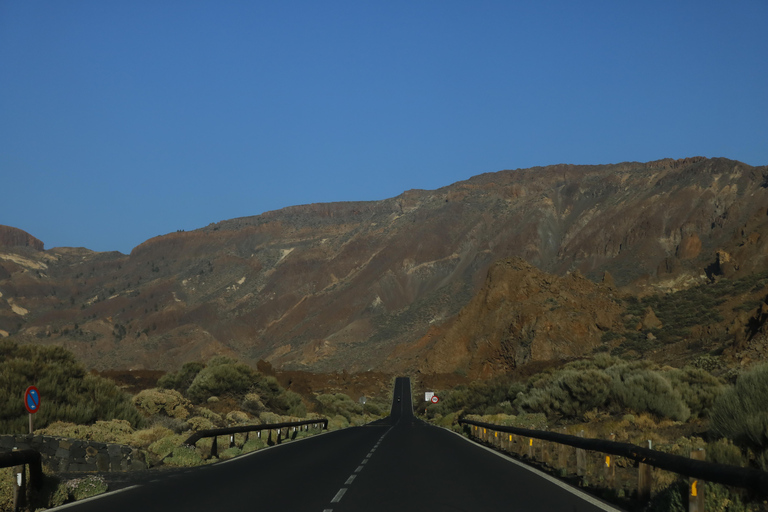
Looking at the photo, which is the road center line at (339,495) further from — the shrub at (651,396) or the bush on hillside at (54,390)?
the shrub at (651,396)

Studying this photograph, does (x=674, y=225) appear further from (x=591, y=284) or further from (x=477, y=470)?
(x=477, y=470)

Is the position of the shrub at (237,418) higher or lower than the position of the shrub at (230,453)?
lower

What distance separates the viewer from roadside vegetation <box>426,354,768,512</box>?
1090 centimetres

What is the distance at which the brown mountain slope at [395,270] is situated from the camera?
425 feet

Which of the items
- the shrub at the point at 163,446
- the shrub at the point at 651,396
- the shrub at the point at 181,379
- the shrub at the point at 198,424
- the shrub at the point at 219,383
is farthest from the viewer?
the shrub at the point at 181,379

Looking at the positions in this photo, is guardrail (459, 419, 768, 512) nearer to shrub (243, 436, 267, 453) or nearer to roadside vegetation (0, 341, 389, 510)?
roadside vegetation (0, 341, 389, 510)

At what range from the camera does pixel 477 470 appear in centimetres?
1605

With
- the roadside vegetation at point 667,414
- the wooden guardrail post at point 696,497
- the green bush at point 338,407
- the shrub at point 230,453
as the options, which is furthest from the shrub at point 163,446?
the green bush at point 338,407

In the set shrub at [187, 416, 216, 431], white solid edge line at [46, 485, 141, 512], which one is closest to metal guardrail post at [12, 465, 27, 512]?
white solid edge line at [46, 485, 141, 512]

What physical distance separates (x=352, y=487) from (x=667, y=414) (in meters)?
13.8

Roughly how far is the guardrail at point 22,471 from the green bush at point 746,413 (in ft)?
33.1

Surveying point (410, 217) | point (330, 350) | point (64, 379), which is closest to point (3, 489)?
point (64, 379)

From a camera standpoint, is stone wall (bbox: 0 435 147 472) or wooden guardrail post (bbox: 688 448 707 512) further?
stone wall (bbox: 0 435 147 472)

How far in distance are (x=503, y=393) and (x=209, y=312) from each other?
126 metres
